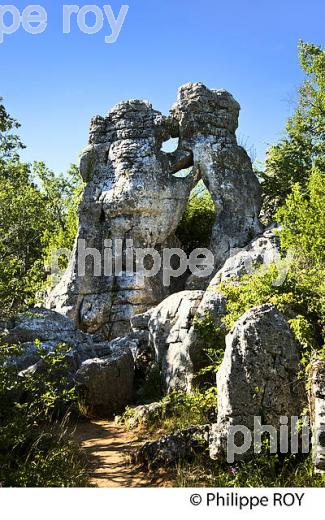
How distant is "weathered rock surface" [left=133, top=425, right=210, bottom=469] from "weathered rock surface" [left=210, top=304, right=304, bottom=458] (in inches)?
23.0

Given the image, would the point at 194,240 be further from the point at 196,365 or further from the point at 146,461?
the point at 146,461

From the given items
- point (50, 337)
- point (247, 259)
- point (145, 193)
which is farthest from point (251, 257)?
point (50, 337)

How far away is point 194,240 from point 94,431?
14596 mm

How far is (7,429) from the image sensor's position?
7102 mm

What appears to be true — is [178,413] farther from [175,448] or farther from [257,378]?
[257,378]

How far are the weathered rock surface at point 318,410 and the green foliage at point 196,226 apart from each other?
54.5 ft

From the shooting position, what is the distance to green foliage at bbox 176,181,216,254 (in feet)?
76.6

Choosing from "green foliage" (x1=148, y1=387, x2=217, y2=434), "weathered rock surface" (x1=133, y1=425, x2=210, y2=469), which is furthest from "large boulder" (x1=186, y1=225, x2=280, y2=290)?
"weathered rock surface" (x1=133, y1=425, x2=210, y2=469)

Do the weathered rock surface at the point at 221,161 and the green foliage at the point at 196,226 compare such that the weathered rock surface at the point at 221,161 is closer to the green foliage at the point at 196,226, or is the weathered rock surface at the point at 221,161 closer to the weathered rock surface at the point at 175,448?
the green foliage at the point at 196,226

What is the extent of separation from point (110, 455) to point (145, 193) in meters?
13.6

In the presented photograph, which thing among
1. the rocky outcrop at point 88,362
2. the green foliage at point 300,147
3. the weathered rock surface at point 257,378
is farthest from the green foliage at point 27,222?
the green foliage at point 300,147

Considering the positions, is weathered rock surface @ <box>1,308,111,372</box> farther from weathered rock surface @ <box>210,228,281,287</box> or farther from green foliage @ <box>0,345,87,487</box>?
weathered rock surface @ <box>210,228,281,287</box>

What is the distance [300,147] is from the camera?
2281cm
